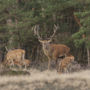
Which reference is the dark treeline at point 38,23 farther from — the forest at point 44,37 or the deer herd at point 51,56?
the deer herd at point 51,56

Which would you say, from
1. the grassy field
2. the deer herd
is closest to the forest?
the deer herd

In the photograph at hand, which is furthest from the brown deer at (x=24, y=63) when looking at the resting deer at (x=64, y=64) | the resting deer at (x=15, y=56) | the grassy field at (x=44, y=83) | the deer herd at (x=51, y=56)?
the grassy field at (x=44, y=83)

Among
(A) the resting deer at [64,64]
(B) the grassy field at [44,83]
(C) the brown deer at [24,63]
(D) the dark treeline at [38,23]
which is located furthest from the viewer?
(C) the brown deer at [24,63]

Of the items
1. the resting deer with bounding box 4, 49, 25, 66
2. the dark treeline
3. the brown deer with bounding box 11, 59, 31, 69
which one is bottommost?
the brown deer with bounding box 11, 59, 31, 69

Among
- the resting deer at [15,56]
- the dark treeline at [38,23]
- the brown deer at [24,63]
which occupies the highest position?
the dark treeline at [38,23]

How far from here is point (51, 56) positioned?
45.5 ft

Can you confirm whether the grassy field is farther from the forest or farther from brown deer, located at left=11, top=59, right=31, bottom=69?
brown deer, located at left=11, top=59, right=31, bottom=69

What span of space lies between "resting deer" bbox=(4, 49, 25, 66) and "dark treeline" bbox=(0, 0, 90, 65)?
89 cm

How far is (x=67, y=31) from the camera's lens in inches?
651

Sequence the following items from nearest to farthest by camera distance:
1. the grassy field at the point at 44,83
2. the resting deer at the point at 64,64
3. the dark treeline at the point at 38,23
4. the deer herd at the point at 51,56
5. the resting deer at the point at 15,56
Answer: the grassy field at the point at 44,83
the resting deer at the point at 64,64
the deer herd at the point at 51,56
the dark treeline at the point at 38,23
the resting deer at the point at 15,56

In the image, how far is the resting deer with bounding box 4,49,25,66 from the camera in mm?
14570

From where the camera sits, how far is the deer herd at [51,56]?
1259 cm

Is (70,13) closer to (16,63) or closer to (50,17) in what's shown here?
(50,17)

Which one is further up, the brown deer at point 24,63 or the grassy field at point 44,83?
the grassy field at point 44,83
